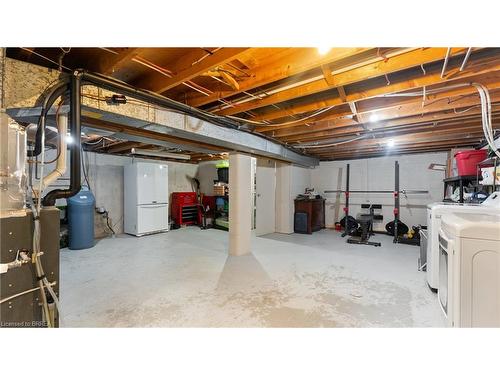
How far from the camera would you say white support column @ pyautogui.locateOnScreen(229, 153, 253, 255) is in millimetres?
4129

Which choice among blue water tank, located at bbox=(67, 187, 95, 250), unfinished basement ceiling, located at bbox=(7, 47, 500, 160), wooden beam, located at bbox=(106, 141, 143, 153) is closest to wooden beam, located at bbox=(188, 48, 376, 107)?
unfinished basement ceiling, located at bbox=(7, 47, 500, 160)

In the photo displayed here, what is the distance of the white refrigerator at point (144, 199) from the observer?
5.64 meters

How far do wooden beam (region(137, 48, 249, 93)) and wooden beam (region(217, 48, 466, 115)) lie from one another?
0.76 metres

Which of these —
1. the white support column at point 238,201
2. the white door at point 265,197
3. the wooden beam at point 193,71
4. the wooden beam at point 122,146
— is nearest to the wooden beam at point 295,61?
the wooden beam at point 193,71

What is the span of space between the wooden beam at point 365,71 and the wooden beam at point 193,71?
76 centimetres

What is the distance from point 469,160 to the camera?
3.74 meters

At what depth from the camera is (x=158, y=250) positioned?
4.46m

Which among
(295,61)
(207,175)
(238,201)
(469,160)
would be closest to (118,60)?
(295,61)

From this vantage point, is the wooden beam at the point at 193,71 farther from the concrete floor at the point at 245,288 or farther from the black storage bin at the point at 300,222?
the black storage bin at the point at 300,222

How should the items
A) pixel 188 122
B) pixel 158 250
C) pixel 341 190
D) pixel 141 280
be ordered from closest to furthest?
1. pixel 188 122
2. pixel 141 280
3. pixel 158 250
4. pixel 341 190
